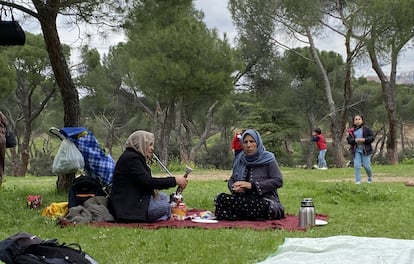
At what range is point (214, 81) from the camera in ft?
57.3

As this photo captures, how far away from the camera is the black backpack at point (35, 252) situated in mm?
2865

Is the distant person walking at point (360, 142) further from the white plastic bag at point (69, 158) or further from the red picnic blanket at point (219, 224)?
the white plastic bag at point (69, 158)

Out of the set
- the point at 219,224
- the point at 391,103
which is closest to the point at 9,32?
the point at 219,224

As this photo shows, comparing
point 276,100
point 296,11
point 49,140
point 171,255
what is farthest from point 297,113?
point 171,255

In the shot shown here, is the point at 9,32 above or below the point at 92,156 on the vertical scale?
above

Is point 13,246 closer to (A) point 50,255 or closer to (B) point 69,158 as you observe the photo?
(A) point 50,255

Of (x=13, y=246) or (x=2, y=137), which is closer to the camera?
(x=13, y=246)

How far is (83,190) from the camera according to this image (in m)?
5.66

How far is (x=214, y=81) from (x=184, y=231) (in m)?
13.0

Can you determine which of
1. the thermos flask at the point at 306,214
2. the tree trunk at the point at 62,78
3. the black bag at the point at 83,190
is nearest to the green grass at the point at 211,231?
the thermos flask at the point at 306,214

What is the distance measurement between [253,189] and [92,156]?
177 centimetres

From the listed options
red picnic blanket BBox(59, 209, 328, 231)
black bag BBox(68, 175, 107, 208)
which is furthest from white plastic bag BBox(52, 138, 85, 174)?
red picnic blanket BBox(59, 209, 328, 231)

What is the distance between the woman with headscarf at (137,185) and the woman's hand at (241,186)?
1.61 ft

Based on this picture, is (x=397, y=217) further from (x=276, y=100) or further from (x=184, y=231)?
(x=276, y=100)
